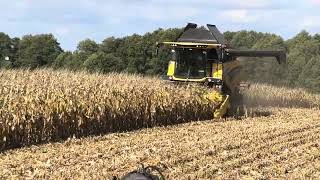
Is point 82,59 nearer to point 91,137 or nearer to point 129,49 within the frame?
point 129,49

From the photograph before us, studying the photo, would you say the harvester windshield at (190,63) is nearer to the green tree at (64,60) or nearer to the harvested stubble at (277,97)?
the harvested stubble at (277,97)

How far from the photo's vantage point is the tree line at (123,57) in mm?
32406

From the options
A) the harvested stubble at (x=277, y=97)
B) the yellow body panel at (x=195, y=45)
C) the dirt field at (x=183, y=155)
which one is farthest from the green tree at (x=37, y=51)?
the dirt field at (x=183, y=155)

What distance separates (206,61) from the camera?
1716cm

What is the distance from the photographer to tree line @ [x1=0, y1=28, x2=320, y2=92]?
3241cm

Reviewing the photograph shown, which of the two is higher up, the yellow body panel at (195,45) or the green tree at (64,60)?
the yellow body panel at (195,45)

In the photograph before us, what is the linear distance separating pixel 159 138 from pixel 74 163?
345 centimetres

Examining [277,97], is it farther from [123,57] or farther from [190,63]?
[123,57]

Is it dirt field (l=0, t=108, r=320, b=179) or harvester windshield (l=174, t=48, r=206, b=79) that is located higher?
harvester windshield (l=174, t=48, r=206, b=79)

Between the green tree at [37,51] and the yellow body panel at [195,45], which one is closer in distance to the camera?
the yellow body panel at [195,45]

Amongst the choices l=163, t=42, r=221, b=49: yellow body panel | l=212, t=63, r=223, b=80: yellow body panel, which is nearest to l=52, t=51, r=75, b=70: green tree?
l=163, t=42, r=221, b=49: yellow body panel

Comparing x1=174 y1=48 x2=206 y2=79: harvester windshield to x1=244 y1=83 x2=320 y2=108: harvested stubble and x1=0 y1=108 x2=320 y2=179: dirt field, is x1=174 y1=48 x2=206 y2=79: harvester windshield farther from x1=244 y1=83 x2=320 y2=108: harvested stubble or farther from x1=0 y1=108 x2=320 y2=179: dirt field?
x1=244 y1=83 x2=320 y2=108: harvested stubble

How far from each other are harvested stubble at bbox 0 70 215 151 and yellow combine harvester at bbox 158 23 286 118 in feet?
2.31

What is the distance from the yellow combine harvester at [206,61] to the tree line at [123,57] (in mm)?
8749
